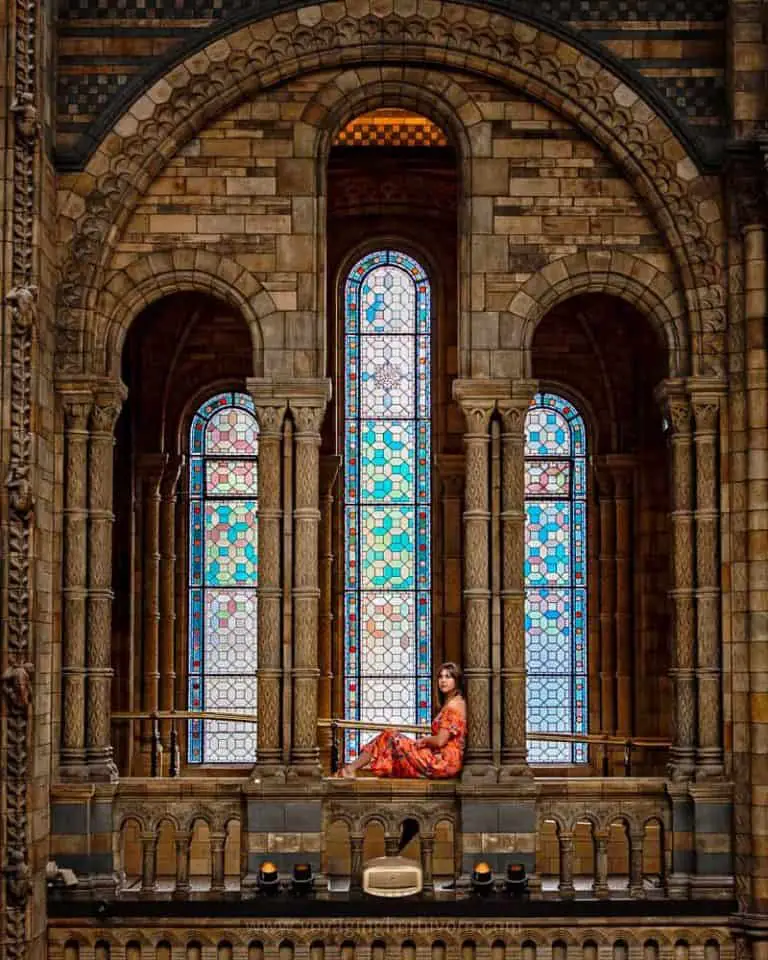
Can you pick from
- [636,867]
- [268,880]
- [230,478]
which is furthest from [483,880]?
[230,478]

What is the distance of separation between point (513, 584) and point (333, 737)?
3.84 meters

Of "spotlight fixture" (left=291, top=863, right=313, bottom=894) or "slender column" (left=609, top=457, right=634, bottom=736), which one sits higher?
"slender column" (left=609, top=457, right=634, bottom=736)

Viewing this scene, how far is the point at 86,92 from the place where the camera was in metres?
16.5

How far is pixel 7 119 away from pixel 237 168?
2.17m

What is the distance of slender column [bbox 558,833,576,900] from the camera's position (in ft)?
52.4

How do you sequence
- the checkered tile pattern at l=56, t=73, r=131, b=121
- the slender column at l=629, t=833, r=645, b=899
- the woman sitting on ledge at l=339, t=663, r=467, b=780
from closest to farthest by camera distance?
the slender column at l=629, t=833, r=645, b=899
the woman sitting on ledge at l=339, t=663, r=467, b=780
the checkered tile pattern at l=56, t=73, r=131, b=121

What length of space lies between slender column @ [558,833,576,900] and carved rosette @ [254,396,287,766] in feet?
8.25

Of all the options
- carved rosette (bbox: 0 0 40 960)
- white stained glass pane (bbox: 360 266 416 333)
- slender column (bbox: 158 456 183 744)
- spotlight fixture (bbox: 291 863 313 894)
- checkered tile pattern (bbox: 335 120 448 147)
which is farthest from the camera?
white stained glass pane (bbox: 360 266 416 333)

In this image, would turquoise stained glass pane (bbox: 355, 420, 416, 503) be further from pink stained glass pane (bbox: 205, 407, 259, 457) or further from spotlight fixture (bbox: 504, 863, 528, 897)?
spotlight fixture (bbox: 504, 863, 528, 897)

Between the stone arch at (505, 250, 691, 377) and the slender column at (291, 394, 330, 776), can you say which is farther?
the stone arch at (505, 250, 691, 377)

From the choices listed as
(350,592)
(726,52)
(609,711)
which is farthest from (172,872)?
(726,52)

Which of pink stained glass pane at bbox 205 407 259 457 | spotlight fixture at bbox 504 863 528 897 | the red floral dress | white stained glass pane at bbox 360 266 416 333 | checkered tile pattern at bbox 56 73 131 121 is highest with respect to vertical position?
checkered tile pattern at bbox 56 73 131 121

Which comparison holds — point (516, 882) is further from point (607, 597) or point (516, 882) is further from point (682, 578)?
point (607, 597)

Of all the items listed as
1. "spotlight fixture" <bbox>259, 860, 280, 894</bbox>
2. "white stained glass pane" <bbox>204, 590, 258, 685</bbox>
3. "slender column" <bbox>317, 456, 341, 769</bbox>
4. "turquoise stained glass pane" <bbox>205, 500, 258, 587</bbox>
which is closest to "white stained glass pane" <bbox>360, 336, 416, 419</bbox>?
"slender column" <bbox>317, 456, 341, 769</bbox>
